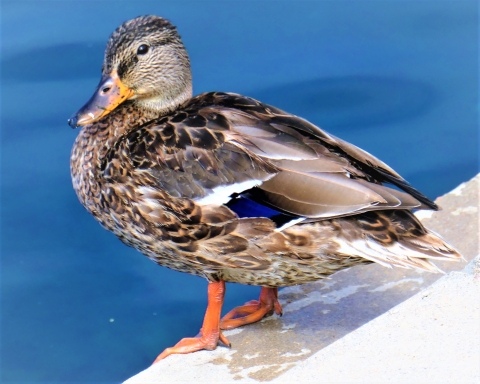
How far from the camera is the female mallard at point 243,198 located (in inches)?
129

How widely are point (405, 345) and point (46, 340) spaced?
233cm

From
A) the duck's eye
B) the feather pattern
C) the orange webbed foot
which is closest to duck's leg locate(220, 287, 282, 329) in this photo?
the orange webbed foot

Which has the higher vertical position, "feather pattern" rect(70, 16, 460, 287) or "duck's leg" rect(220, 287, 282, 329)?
"feather pattern" rect(70, 16, 460, 287)

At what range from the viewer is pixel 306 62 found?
6262 millimetres

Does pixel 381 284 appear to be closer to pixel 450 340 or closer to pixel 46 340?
pixel 450 340

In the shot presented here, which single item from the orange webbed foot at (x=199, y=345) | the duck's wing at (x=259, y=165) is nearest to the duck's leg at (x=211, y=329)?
the orange webbed foot at (x=199, y=345)

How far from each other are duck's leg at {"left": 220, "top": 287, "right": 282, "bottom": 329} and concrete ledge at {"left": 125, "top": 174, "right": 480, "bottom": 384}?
4cm

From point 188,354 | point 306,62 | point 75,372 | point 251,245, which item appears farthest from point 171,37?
point 306,62

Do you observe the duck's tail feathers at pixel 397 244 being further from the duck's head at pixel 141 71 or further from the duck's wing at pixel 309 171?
the duck's head at pixel 141 71

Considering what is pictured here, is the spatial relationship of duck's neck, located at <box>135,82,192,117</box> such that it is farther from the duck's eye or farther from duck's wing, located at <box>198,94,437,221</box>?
duck's wing, located at <box>198,94,437,221</box>

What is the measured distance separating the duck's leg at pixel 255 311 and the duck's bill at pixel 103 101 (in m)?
1.07

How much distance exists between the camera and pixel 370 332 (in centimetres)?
291

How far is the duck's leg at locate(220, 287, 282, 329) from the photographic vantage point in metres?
3.81

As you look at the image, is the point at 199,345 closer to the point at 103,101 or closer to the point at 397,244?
the point at 397,244
